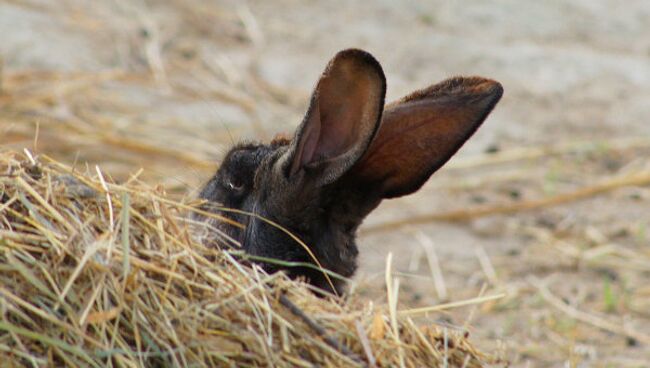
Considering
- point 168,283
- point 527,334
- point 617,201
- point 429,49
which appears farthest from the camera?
point 429,49

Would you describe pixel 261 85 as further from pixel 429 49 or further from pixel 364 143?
pixel 364 143

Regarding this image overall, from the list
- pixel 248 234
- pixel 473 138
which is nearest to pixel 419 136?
pixel 248 234

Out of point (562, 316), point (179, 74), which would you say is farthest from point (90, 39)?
point (562, 316)

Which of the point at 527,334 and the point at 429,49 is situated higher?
the point at 429,49

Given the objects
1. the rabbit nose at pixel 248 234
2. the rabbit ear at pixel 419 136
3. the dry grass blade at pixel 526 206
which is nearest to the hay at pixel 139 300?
the rabbit nose at pixel 248 234

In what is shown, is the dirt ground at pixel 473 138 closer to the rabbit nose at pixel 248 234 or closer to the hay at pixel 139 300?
the rabbit nose at pixel 248 234

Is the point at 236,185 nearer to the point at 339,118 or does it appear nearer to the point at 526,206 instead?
the point at 339,118
